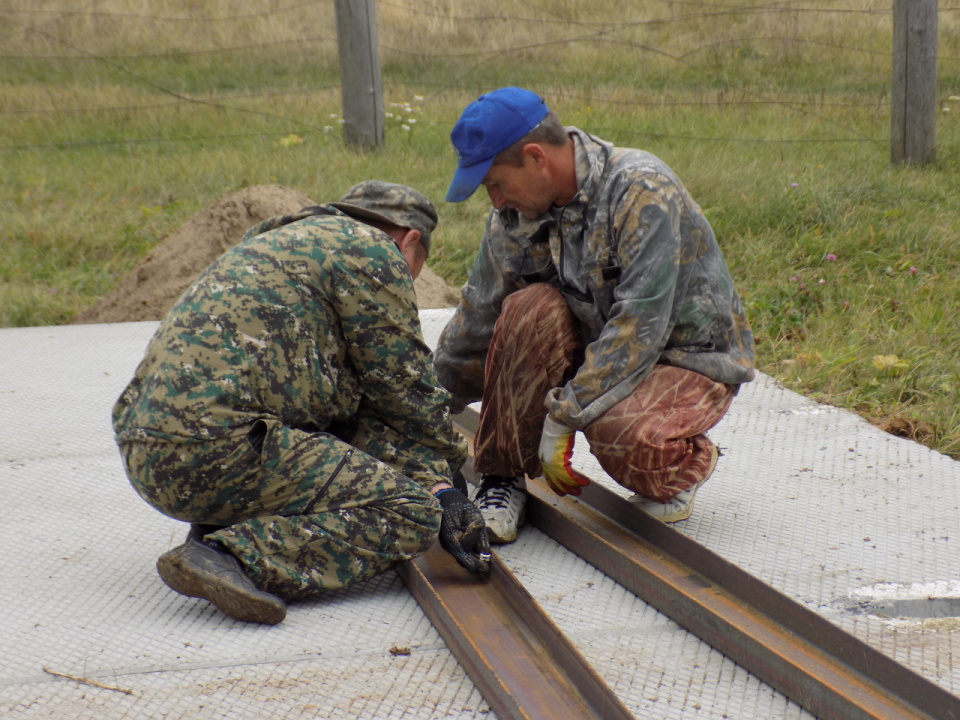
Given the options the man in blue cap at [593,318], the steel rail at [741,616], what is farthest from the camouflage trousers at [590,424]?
the steel rail at [741,616]

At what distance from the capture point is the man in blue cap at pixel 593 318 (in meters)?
2.73

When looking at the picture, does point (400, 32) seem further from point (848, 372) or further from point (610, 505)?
point (610, 505)

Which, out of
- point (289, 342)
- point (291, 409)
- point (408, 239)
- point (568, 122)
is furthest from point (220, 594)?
point (568, 122)

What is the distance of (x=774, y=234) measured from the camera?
237 inches

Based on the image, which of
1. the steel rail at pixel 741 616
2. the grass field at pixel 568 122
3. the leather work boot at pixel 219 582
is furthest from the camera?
the grass field at pixel 568 122

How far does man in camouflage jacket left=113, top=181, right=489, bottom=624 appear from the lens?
8.09 feet

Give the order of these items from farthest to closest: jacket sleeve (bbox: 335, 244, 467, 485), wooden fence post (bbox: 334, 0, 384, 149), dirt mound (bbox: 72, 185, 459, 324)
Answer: wooden fence post (bbox: 334, 0, 384, 149), dirt mound (bbox: 72, 185, 459, 324), jacket sleeve (bbox: 335, 244, 467, 485)

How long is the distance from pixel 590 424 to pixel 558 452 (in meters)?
0.12

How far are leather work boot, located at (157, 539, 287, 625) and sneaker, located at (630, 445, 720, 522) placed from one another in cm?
109

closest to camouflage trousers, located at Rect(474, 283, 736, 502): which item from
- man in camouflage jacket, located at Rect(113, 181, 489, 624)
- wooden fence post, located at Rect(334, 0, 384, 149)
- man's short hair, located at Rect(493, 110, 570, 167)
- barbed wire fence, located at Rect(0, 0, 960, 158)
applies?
man in camouflage jacket, located at Rect(113, 181, 489, 624)

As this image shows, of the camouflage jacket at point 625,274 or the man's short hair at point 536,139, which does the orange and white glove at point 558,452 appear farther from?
the man's short hair at point 536,139

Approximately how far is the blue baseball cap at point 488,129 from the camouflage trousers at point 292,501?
2.51ft

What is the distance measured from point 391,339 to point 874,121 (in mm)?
6388

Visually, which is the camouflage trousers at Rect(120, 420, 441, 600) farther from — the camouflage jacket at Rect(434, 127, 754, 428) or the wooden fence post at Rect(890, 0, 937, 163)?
the wooden fence post at Rect(890, 0, 937, 163)
